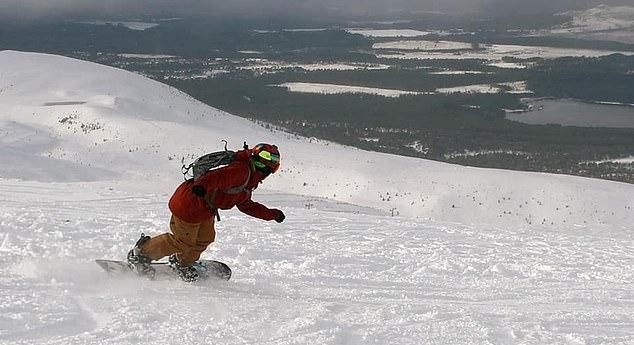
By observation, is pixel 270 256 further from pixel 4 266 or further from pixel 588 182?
pixel 588 182

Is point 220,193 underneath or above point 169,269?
above

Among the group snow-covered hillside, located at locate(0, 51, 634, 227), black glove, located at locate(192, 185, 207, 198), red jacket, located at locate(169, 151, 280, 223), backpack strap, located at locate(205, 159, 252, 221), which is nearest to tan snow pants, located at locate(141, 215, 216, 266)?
red jacket, located at locate(169, 151, 280, 223)

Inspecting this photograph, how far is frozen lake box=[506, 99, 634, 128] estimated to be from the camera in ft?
261

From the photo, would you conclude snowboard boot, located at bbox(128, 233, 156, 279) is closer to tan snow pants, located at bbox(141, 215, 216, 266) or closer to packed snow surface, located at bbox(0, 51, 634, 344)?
tan snow pants, located at bbox(141, 215, 216, 266)

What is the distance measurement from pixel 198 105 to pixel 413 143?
2967 centimetres

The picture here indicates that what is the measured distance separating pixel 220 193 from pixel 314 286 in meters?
1.40

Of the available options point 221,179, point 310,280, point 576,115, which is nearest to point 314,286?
point 310,280

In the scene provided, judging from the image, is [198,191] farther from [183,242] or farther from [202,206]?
[183,242]

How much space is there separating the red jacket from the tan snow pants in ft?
0.36

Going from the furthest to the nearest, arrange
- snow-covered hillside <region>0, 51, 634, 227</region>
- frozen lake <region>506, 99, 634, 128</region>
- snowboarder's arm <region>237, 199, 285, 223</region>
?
1. frozen lake <region>506, 99, 634, 128</region>
2. snow-covered hillside <region>0, 51, 634, 227</region>
3. snowboarder's arm <region>237, 199, 285, 223</region>

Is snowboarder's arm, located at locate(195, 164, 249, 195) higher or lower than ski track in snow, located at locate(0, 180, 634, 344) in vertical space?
higher

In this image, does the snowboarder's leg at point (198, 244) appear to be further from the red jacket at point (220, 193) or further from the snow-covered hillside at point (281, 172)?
the snow-covered hillside at point (281, 172)

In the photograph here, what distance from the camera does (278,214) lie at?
231 inches

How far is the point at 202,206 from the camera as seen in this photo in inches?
223
